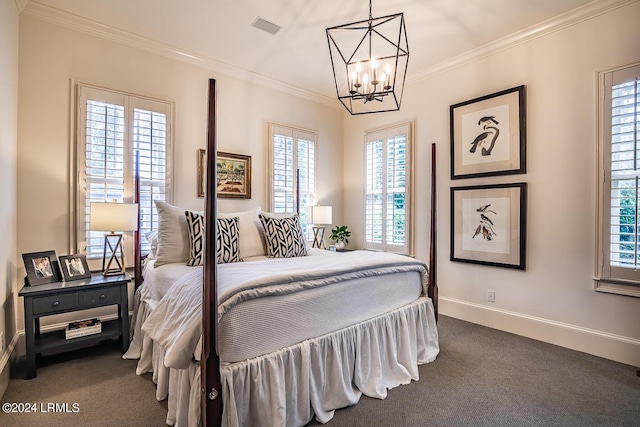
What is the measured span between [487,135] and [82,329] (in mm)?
4274

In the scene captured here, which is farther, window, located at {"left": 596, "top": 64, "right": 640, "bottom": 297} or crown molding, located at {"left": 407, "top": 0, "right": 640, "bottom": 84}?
crown molding, located at {"left": 407, "top": 0, "right": 640, "bottom": 84}

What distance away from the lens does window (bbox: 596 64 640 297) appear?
2535 mm

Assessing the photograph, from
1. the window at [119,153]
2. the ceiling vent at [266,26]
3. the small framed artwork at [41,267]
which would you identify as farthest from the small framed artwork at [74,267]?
the ceiling vent at [266,26]

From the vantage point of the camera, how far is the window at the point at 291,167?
14.3 ft

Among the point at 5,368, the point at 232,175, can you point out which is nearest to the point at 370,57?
the point at 232,175

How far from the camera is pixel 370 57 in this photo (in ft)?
7.07

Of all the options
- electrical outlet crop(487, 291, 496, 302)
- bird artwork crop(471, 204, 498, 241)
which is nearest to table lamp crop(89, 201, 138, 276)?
bird artwork crop(471, 204, 498, 241)

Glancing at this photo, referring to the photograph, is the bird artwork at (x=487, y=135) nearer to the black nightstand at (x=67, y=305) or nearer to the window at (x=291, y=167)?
the window at (x=291, y=167)

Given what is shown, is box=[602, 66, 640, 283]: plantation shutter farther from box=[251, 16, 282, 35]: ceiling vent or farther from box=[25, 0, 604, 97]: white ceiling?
box=[251, 16, 282, 35]: ceiling vent

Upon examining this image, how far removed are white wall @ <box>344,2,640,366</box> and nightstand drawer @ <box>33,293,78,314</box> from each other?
12.4 ft

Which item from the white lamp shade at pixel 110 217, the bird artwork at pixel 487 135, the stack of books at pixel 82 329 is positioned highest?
the bird artwork at pixel 487 135

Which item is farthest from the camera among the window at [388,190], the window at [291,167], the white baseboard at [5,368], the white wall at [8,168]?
the window at [291,167]

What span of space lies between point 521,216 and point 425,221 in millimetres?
1106

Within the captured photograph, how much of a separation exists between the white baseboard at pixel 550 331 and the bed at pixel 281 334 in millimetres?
1109
